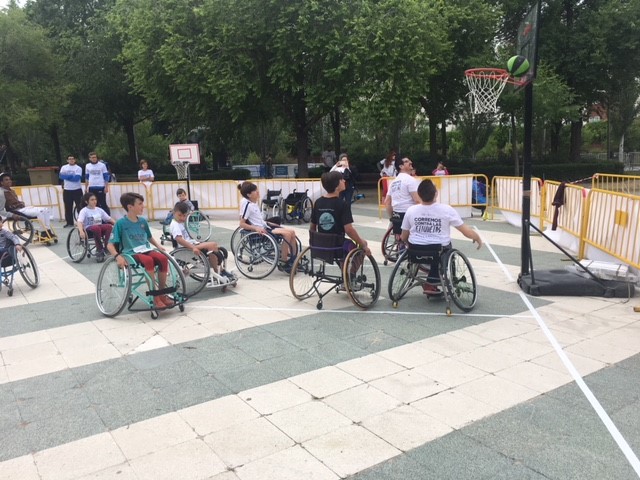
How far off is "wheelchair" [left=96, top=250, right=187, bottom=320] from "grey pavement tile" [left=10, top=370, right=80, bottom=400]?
1.47 metres

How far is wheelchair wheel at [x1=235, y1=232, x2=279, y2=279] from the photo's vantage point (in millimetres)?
7957

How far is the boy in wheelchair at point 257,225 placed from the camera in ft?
25.9

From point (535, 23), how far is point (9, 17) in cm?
2716

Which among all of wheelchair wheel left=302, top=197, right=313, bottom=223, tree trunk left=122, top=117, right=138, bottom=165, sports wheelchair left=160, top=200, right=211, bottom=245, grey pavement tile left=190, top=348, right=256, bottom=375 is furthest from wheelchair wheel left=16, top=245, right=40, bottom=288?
tree trunk left=122, top=117, right=138, bottom=165

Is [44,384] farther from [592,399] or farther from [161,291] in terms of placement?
[592,399]

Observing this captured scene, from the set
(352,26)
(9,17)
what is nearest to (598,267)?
(352,26)

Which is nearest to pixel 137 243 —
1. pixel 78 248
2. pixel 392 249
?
pixel 392 249

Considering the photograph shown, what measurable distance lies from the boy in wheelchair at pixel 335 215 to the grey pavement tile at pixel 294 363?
1.65 m

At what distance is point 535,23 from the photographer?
20.7 feet

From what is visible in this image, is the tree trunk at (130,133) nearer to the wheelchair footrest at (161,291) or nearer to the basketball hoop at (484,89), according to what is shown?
the basketball hoop at (484,89)

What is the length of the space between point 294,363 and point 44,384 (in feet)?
6.71

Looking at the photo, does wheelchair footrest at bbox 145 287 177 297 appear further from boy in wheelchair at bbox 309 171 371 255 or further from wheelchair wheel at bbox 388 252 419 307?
wheelchair wheel at bbox 388 252 419 307

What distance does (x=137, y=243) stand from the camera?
20.3 ft

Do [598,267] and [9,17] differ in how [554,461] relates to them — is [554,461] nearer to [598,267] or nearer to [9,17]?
[598,267]
